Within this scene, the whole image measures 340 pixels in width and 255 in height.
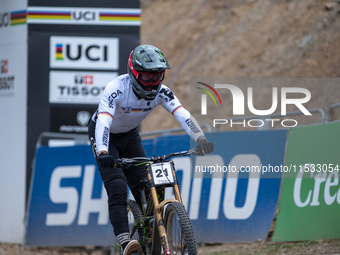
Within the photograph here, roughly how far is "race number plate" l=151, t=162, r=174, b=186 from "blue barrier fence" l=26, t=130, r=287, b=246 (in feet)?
8.47

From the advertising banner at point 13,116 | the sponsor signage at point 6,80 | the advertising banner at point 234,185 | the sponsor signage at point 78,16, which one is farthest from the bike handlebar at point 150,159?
the sponsor signage at point 6,80

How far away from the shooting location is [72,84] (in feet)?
32.0

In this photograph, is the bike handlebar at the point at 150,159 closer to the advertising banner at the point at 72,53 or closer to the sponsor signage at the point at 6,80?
the advertising banner at the point at 72,53

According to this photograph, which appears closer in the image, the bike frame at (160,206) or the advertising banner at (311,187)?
the bike frame at (160,206)

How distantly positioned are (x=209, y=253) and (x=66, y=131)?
4.49 metres

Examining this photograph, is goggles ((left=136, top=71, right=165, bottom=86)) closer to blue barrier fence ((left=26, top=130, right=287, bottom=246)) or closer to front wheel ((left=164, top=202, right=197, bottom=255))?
front wheel ((left=164, top=202, right=197, bottom=255))

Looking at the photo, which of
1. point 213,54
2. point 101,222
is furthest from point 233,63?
point 101,222

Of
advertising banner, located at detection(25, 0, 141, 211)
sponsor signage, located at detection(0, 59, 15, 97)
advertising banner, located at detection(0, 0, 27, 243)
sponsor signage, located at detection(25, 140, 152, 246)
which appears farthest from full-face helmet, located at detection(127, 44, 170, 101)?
Answer: sponsor signage, located at detection(0, 59, 15, 97)

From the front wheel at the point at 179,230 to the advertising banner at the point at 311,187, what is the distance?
2533mm

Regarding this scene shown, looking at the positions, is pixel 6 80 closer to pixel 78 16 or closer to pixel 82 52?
pixel 82 52

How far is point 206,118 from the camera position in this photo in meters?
22.1

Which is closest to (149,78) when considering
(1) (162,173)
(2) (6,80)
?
(1) (162,173)

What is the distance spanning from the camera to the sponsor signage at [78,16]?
9.69 meters

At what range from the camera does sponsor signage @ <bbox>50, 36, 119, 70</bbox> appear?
9711 millimetres
